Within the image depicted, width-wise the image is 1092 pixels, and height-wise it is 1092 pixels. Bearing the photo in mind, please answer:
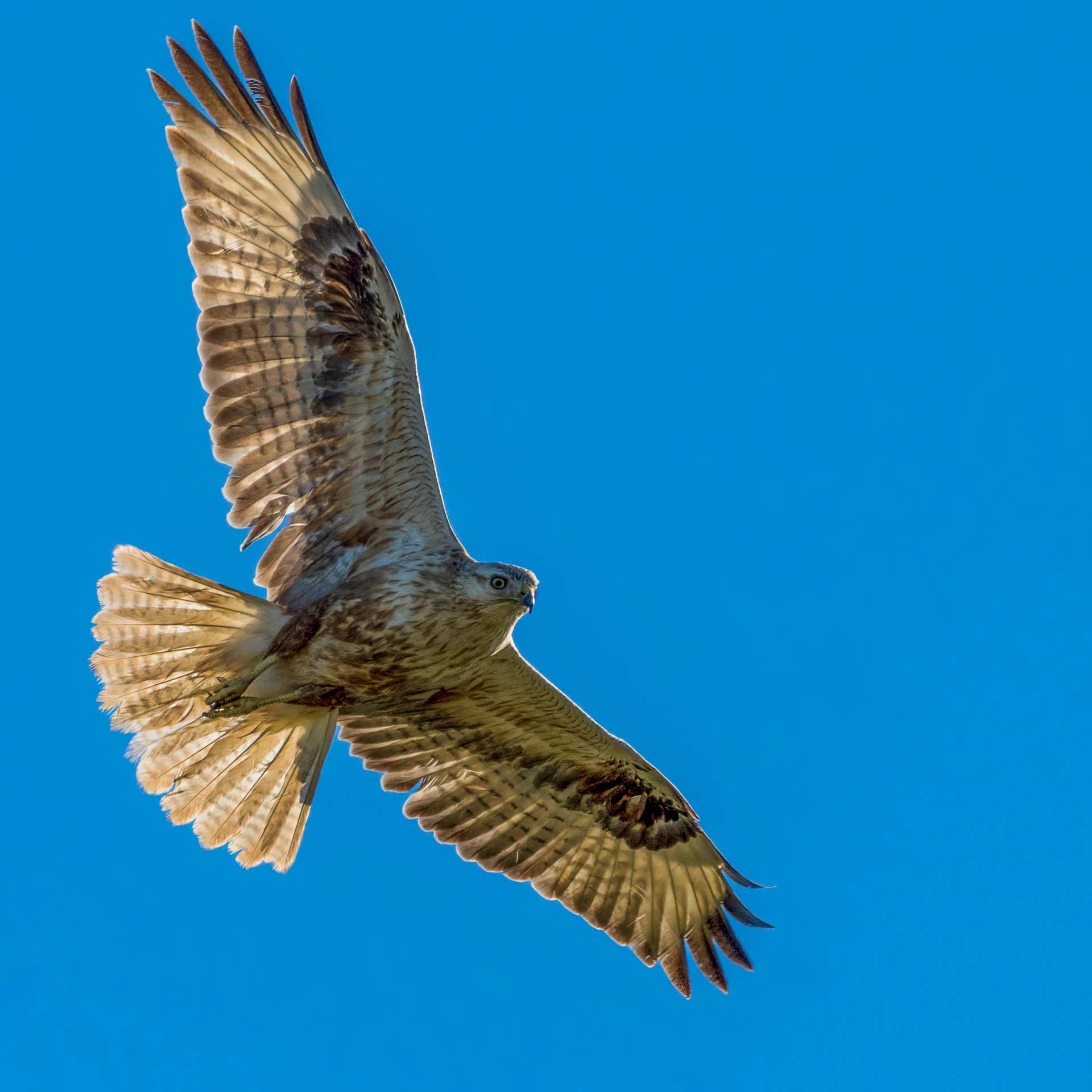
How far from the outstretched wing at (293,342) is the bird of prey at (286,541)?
0.03ft

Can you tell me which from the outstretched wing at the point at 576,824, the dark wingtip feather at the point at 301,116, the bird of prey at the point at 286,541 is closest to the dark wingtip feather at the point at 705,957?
the outstretched wing at the point at 576,824

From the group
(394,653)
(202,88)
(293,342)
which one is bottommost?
(394,653)

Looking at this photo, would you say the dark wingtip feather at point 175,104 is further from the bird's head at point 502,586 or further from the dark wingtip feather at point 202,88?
the bird's head at point 502,586

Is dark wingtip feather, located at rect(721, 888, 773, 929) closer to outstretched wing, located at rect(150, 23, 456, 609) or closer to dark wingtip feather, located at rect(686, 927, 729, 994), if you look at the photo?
dark wingtip feather, located at rect(686, 927, 729, 994)

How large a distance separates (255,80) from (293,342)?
144cm

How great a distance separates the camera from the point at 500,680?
32.2ft

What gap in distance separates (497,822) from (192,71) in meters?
5.00

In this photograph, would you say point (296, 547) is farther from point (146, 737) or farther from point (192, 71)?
point (192, 71)

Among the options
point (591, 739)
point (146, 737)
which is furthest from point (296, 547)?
point (591, 739)

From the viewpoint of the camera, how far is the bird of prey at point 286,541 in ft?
29.2

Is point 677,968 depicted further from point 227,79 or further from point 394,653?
point 227,79

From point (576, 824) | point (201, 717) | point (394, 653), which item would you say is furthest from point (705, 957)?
point (201, 717)

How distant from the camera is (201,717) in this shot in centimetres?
926

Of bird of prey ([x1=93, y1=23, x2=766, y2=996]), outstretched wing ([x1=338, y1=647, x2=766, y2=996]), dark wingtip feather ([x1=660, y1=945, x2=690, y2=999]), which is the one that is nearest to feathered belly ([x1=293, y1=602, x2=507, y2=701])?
bird of prey ([x1=93, y1=23, x2=766, y2=996])
